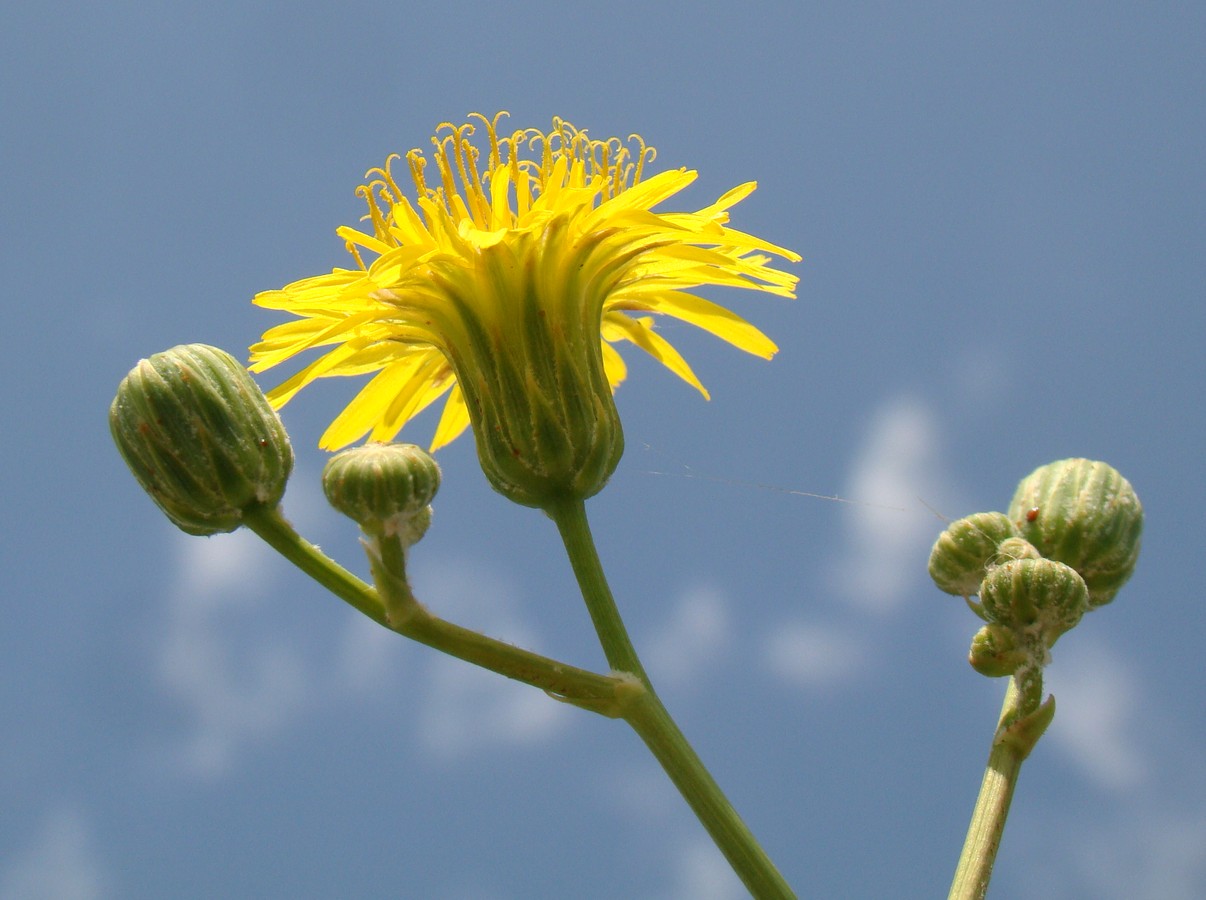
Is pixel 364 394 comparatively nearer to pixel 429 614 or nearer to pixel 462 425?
pixel 462 425

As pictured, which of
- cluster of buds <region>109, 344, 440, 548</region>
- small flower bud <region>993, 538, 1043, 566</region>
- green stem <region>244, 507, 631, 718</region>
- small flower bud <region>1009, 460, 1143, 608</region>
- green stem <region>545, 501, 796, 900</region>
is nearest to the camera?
green stem <region>545, 501, 796, 900</region>

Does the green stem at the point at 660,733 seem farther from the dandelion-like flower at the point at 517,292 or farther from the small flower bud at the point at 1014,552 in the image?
the small flower bud at the point at 1014,552

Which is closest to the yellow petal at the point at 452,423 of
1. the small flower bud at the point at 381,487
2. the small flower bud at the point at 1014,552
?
the small flower bud at the point at 381,487

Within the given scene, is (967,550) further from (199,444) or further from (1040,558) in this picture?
(199,444)

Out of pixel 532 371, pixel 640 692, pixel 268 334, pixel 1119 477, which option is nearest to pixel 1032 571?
pixel 1119 477

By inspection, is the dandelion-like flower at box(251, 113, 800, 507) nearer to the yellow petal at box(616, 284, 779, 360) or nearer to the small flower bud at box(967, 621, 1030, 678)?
the yellow petal at box(616, 284, 779, 360)

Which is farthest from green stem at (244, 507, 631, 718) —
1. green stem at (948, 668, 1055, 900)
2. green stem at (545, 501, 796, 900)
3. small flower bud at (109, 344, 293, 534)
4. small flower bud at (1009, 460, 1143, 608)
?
small flower bud at (1009, 460, 1143, 608)
